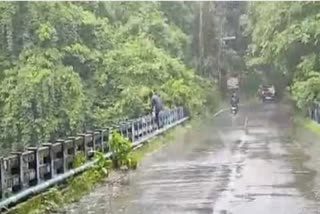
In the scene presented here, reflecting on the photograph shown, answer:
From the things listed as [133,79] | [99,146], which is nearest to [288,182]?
[99,146]

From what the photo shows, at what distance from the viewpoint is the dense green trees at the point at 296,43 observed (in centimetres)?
3994

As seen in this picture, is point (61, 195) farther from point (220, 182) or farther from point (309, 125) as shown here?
point (309, 125)

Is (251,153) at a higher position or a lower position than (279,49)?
lower

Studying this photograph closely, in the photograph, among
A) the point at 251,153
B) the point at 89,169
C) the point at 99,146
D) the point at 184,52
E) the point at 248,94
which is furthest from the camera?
the point at 248,94

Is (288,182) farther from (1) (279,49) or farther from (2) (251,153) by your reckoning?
(1) (279,49)

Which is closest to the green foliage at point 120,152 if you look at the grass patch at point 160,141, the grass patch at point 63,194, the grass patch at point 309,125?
the grass patch at point 160,141

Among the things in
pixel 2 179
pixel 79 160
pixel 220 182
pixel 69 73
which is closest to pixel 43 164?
pixel 2 179

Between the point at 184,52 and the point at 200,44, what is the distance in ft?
17.5

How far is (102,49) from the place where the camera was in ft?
137

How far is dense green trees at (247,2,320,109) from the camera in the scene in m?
39.9

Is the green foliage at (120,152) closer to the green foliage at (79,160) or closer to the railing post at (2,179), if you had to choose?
the green foliage at (79,160)

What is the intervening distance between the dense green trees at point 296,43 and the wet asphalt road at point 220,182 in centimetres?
1399

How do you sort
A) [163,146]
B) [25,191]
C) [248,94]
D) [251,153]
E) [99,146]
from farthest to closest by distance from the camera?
[248,94] → [163,146] → [251,153] → [99,146] → [25,191]

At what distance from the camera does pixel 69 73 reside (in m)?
36.9
